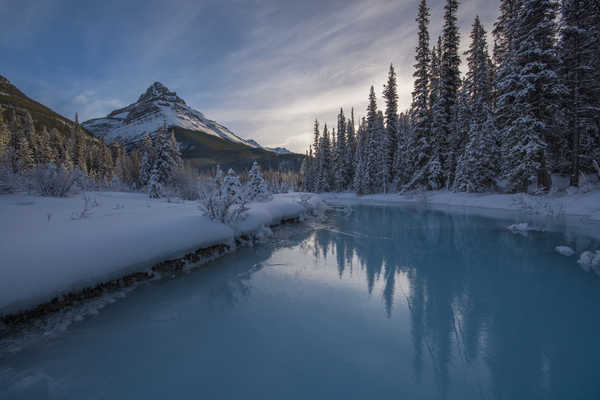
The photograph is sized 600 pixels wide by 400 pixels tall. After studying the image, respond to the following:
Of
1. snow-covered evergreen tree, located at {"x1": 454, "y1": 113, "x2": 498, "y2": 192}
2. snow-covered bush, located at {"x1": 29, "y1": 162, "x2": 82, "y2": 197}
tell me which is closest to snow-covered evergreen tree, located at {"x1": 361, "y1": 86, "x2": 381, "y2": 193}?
snow-covered evergreen tree, located at {"x1": 454, "y1": 113, "x2": 498, "y2": 192}

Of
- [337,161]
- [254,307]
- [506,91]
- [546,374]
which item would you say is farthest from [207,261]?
[337,161]

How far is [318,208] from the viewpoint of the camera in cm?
1870

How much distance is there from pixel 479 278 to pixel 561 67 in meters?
18.7

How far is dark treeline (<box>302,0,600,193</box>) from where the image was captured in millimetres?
14680

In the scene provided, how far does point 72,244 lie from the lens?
13.8 ft

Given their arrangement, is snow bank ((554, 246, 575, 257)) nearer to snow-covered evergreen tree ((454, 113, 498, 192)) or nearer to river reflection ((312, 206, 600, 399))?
river reflection ((312, 206, 600, 399))

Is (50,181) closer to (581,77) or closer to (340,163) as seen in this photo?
(581,77)

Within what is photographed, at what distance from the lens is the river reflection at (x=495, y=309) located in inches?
102

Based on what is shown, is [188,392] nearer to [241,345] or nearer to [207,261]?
[241,345]

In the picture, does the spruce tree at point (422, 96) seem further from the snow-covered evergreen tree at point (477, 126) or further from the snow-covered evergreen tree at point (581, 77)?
the snow-covered evergreen tree at point (581, 77)

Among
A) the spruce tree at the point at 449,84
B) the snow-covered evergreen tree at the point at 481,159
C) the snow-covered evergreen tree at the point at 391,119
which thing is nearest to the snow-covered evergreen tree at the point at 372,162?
the snow-covered evergreen tree at the point at 391,119

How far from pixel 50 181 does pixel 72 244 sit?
261 inches

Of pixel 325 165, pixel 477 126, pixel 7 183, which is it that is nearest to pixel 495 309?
pixel 7 183

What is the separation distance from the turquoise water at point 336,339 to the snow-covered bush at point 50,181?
682 centimetres
